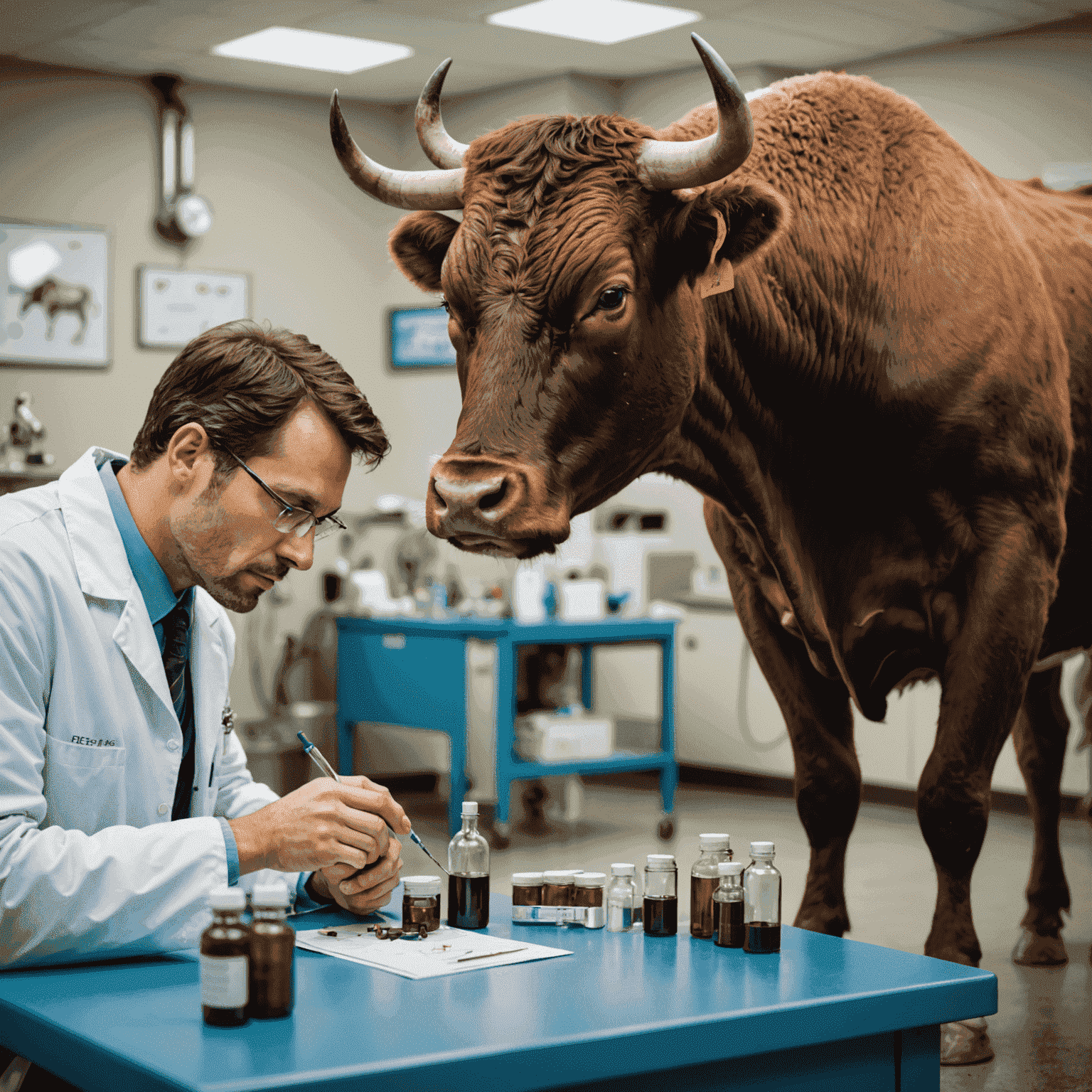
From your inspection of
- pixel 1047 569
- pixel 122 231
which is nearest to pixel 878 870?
pixel 1047 569

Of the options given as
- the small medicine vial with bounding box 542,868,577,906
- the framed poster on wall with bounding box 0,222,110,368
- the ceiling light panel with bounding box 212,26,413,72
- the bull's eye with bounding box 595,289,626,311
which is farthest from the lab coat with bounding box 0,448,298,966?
the framed poster on wall with bounding box 0,222,110,368

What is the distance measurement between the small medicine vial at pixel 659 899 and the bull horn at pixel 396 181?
130cm

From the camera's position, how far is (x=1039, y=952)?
384 centimetres

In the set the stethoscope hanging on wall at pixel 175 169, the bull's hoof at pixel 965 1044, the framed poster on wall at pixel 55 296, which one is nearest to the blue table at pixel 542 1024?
the bull's hoof at pixel 965 1044

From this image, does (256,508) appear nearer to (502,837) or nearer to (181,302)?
(502,837)

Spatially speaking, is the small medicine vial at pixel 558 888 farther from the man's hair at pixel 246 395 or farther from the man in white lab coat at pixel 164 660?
the man's hair at pixel 246 395

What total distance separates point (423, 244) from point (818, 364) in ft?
2.55

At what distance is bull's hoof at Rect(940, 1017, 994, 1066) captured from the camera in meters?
2.94

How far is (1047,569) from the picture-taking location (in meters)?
2.83

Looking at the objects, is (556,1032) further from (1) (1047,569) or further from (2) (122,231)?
(2) (122,231)

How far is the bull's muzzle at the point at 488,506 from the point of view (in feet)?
7.35

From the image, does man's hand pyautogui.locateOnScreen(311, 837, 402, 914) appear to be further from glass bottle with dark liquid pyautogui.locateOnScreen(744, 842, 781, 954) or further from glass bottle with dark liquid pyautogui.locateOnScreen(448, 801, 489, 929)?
glass bottle with dark liquid pyautogui.locateOnScreen(744, 842, 781, 954)

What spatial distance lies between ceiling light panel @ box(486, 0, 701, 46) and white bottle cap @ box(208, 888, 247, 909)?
5.30m

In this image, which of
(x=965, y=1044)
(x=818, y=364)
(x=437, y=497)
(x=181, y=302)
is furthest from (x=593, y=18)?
(x=965, y=1044)
